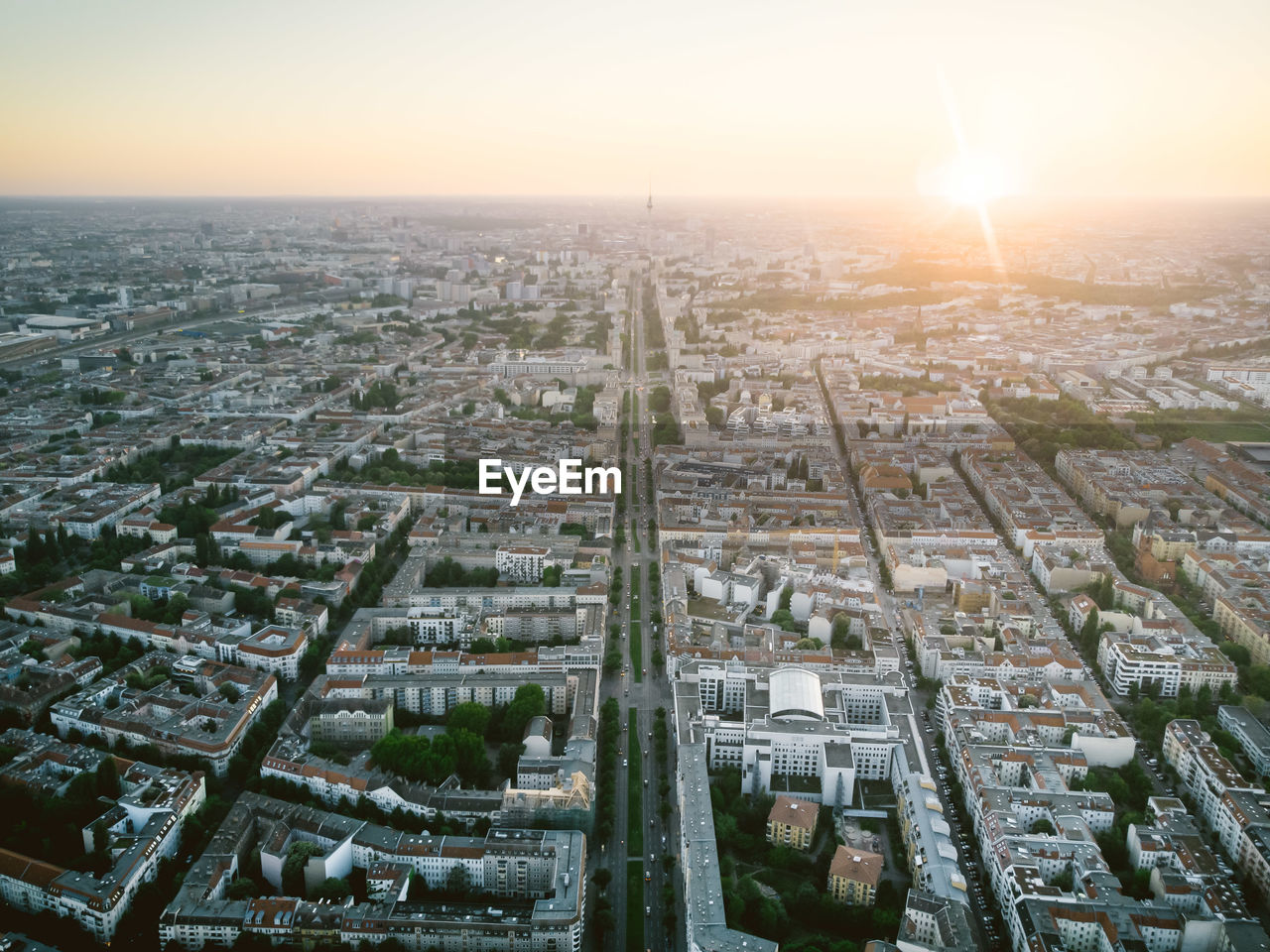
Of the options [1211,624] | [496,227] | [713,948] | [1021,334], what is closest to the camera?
[713,948]

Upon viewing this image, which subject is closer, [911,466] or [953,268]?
[911,466]

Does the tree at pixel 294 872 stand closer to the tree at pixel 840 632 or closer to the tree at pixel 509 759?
the tree at pixel 509 759

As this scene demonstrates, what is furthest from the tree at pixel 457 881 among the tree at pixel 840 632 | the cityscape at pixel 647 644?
the tree at pixel 840 632

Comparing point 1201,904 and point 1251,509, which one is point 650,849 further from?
point 1251,509

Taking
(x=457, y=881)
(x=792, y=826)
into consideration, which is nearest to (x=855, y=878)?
(x=792, y=826)

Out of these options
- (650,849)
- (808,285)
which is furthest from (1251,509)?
(808,285)

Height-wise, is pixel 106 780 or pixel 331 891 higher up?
pixel 106 780

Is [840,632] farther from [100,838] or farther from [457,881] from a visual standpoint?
[100,838]

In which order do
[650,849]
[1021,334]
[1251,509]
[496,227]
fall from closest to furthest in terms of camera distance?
[650,849] → [1251,509] → [1021,334] → [496,227]

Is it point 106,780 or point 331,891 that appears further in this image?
point 106,780

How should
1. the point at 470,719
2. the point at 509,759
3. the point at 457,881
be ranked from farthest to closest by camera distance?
the point at 470,719
the point at 509,759
the point at 457,881

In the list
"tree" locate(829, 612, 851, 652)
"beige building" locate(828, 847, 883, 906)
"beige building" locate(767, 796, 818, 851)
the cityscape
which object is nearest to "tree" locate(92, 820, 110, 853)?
the cityscape
